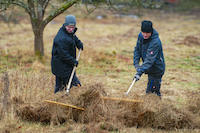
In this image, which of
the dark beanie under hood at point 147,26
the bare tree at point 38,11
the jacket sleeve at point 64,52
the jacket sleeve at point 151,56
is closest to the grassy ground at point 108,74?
the jacket sleeve at point 64,52

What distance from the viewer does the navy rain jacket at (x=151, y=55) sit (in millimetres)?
4895

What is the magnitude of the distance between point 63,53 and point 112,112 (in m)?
1.42

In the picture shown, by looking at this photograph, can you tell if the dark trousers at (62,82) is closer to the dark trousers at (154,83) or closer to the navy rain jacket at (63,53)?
the navy rain jacket at (63,53)

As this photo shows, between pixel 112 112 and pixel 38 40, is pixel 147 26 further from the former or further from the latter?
pixel 38 40

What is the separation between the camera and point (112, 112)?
4.70 metres

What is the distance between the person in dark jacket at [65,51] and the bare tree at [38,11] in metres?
4.00

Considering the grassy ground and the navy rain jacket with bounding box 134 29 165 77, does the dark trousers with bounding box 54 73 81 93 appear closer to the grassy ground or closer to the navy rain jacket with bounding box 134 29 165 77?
the grassy ground

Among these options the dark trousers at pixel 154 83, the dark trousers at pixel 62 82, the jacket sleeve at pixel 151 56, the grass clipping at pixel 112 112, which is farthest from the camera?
the dark trousers at pixel 62 82

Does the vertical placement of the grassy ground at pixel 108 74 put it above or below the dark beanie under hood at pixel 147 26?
below

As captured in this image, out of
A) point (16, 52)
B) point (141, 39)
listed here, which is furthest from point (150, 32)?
point (16, 52)

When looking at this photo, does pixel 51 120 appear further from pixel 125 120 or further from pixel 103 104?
pixel 125 120

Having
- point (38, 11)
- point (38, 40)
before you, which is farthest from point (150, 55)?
point (38, 40)

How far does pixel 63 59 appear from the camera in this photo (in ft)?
16.7

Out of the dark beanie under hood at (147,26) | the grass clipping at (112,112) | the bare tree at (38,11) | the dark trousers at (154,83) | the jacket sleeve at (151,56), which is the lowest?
the grass clipping at (112,112)
